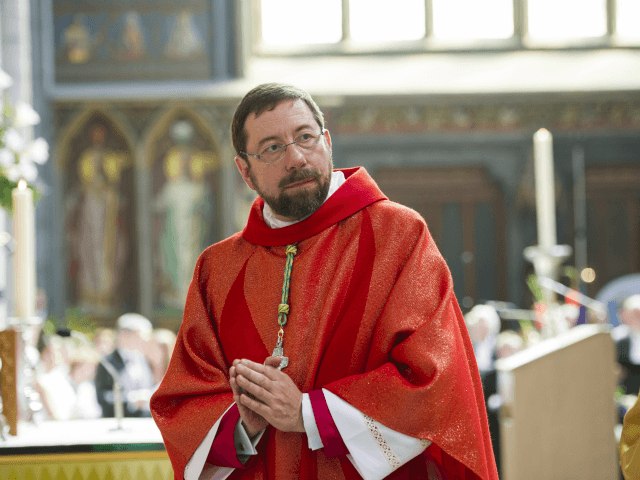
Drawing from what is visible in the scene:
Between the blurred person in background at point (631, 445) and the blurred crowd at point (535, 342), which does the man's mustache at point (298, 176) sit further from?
the blurred crowd at point (535, 342)

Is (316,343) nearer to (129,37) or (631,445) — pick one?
(631,445)

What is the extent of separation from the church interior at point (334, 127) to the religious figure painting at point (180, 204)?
18 millimetres

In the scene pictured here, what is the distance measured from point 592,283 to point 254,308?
906 cm

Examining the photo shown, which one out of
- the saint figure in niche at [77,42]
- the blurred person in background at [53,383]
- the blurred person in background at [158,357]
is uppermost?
the saint figure in niche at [77,42]

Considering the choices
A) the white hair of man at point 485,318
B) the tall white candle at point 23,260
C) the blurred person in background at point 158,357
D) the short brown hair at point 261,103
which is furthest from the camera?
the white hair of man at point 485,318

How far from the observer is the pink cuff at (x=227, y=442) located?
1.71 meters

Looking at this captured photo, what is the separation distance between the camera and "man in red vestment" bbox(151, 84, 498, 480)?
5.28 feet

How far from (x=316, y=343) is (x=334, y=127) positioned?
8194 mm

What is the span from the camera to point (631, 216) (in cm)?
998

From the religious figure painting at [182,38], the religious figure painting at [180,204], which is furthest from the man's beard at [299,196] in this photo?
the religious figure painting at [182,38]

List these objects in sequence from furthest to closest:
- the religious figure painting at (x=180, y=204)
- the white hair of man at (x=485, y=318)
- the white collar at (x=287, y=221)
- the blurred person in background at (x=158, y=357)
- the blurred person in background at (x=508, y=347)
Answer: the religious figure painting at (x=180, y=204), the white hair of man at (x=485, y=318), the blurred person in background at (x=158, y=357), the blurred person in background at (x=508, y=347), the white collar at (x=287, y=221)

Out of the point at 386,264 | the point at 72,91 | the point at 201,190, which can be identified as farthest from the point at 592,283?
the point at 386,264

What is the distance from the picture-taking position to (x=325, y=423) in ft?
5.29

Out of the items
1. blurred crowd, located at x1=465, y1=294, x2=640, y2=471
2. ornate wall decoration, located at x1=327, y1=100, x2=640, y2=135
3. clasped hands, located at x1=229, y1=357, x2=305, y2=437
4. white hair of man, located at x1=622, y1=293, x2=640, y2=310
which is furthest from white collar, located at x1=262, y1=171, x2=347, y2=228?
ornate wall decoration, located at x1=327, y1=100, x2=640, y2=135
